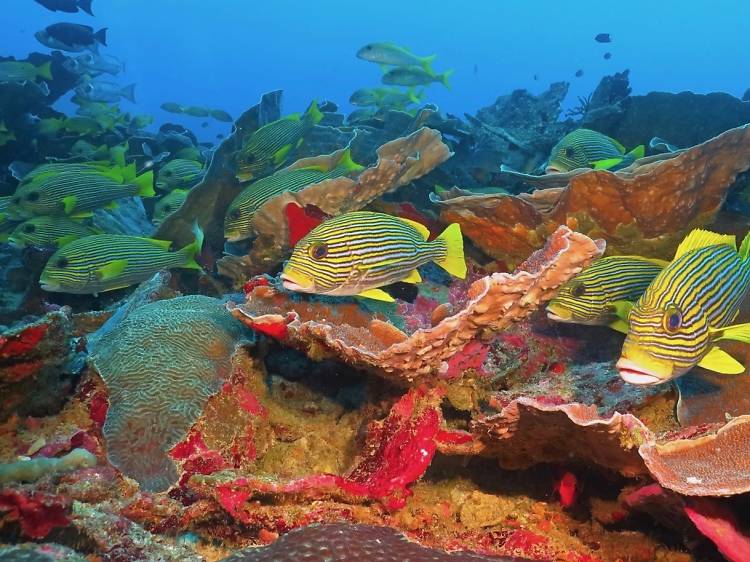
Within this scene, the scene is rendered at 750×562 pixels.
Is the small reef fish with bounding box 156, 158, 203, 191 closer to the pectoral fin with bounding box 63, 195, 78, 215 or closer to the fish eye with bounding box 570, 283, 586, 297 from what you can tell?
the pectoral fin with bounding box 63, 195, 78, 215

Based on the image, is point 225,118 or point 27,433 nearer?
point 27,433

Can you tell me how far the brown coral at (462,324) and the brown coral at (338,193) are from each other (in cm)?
168

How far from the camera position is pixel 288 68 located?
149m

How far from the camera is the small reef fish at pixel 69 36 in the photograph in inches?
454

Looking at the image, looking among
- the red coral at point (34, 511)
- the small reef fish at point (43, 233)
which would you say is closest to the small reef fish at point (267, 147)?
the small reef fish at point (43, 233)

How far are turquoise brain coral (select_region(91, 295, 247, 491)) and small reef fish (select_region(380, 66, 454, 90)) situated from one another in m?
8.66

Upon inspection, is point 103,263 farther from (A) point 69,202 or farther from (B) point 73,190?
(B) point 73,190

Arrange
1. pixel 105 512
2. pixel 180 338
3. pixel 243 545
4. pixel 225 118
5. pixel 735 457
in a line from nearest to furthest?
pixel 735 457, pixel 105 512, pixel 243 545, pixel 180 338, pixel 225 118

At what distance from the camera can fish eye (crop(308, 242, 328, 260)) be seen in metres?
2.73

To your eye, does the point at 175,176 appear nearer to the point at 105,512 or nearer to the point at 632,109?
the point at 105,512

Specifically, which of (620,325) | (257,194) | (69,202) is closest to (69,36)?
(69,202)

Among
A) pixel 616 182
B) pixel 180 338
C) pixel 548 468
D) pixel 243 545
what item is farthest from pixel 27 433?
pixel 616 182

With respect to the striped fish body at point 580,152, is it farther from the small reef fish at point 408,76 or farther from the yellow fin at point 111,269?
the small reef fish at point 408,76

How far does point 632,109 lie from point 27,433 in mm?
8605
